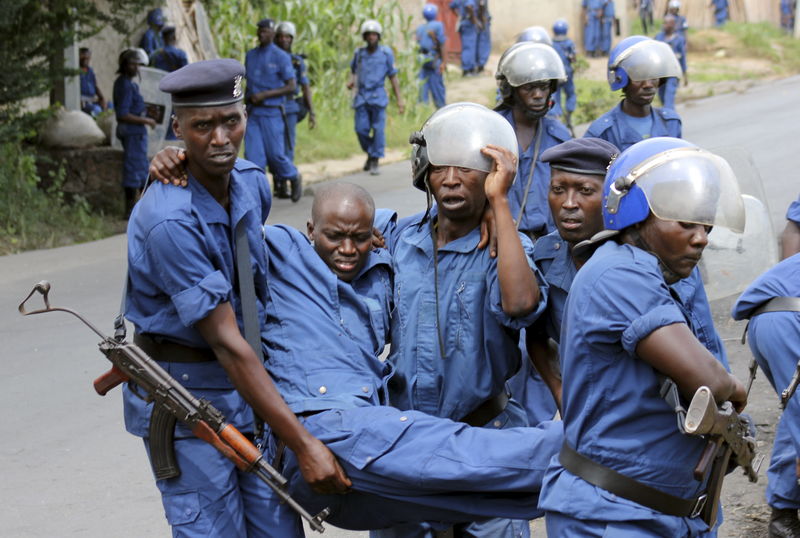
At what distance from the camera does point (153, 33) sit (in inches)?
596

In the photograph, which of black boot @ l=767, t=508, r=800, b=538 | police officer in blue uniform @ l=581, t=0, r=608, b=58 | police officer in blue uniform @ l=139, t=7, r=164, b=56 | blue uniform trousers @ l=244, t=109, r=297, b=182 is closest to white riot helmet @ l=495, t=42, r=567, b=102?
black boot @ l=767, t=508, r=800, b=538

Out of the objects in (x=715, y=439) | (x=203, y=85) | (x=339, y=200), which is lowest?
(x=715, y=439)

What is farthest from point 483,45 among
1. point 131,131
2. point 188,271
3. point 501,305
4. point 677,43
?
point 188,271

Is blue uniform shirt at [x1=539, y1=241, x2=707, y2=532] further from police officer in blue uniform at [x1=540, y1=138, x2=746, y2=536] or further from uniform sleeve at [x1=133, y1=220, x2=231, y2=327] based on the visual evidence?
uniform sleeve at [x1=133, y1=220, x2=231, y2=327]

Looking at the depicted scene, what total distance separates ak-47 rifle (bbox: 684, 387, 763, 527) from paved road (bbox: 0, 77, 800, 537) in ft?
7.86

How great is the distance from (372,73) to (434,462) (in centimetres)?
1283

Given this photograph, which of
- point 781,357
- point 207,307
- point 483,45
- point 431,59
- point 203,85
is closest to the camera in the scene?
point 207,307

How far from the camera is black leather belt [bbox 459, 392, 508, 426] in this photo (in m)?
3.68

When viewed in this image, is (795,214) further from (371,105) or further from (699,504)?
(371,105)

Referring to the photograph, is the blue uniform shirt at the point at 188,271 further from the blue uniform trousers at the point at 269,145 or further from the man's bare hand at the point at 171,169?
the blue uniform trousers at the point at 269,145

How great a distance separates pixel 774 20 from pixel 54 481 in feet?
110

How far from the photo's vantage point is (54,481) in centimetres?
555

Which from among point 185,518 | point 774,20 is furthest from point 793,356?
point 774,20

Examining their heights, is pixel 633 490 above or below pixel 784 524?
above
